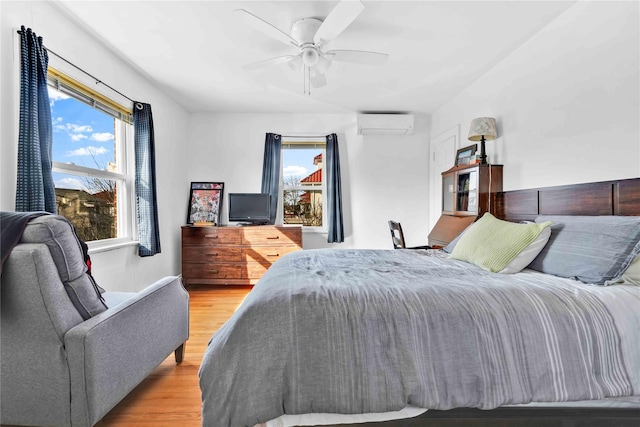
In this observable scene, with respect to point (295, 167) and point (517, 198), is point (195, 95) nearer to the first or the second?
point (295, 167)

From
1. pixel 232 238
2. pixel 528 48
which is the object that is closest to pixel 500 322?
pixel 528 48

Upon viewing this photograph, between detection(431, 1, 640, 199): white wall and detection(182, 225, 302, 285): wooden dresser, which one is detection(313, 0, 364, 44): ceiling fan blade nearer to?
detection(431, 1, 640, 199): white wall

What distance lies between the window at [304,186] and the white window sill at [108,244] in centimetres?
209

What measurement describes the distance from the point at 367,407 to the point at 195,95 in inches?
154

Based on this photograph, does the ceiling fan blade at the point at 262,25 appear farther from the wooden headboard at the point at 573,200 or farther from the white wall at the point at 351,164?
the white wall at the point at 351,164

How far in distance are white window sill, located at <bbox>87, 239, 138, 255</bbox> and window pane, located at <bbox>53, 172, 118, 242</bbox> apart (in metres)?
0.06

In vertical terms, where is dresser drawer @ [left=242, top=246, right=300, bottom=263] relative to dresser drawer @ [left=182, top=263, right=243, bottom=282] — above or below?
above

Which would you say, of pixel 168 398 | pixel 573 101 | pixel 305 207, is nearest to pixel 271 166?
pixel 305 207

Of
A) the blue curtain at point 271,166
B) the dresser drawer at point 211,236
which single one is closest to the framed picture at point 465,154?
the blue curtain at point 271,166

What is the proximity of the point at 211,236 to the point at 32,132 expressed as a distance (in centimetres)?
234

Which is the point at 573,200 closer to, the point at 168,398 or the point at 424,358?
the point at 424,358

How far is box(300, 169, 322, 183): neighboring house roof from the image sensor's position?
4.73m

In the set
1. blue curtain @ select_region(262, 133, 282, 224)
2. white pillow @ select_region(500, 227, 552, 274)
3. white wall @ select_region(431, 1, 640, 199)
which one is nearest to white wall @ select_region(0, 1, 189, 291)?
blue curtain @ select_region(262, 133, 282, 224)

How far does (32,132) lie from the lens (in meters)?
1.92
